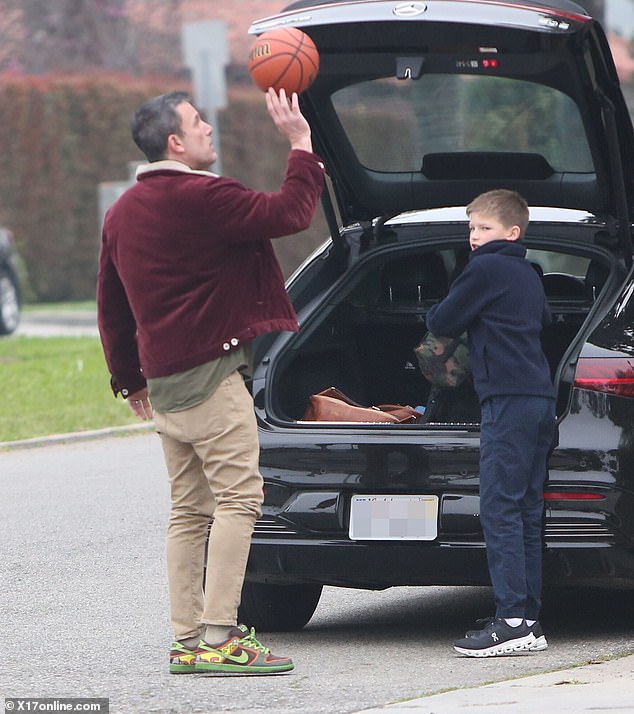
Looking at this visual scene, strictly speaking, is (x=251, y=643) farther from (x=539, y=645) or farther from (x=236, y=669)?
(x=539, y=645)

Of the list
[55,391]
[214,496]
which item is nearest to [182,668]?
[214,496]

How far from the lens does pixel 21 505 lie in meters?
9.41

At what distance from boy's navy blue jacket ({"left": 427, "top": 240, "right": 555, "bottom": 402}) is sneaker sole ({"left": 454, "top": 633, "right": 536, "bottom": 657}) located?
0.80 metres

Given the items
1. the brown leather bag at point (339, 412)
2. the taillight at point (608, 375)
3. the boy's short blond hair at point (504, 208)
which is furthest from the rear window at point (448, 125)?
the brown leather bag at point (339, 412)

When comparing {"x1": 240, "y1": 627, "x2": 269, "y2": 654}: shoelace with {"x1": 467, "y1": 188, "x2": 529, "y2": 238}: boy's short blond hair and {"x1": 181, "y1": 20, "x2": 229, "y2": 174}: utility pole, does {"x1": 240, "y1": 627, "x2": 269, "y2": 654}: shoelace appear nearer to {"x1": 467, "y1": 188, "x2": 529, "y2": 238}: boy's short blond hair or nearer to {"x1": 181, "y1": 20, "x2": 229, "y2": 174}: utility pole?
{"x1": 467, "y1": 188, "x2": 529, "y2": 238}: boy's short blond hair

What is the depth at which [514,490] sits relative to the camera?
571cm

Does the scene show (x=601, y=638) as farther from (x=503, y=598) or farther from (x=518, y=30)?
(x=518, y=30)

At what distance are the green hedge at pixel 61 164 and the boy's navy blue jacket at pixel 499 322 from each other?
69.1 feet

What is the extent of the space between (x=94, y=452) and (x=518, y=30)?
6517mm

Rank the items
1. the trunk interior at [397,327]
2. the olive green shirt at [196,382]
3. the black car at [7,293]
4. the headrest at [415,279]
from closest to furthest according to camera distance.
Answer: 1. the olive green shirt at [196,382]
2. the trunk interior at [397,327]
3. the headrest at [415,279]
4. the black car at [7,293]

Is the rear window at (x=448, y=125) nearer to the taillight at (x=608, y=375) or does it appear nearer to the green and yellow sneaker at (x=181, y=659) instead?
the taillight at (x=608, y=375)

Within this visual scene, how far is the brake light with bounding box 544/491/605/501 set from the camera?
5.75 metres

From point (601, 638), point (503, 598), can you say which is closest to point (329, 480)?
point (503, 598)

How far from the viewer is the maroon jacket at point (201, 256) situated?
5.34 m
